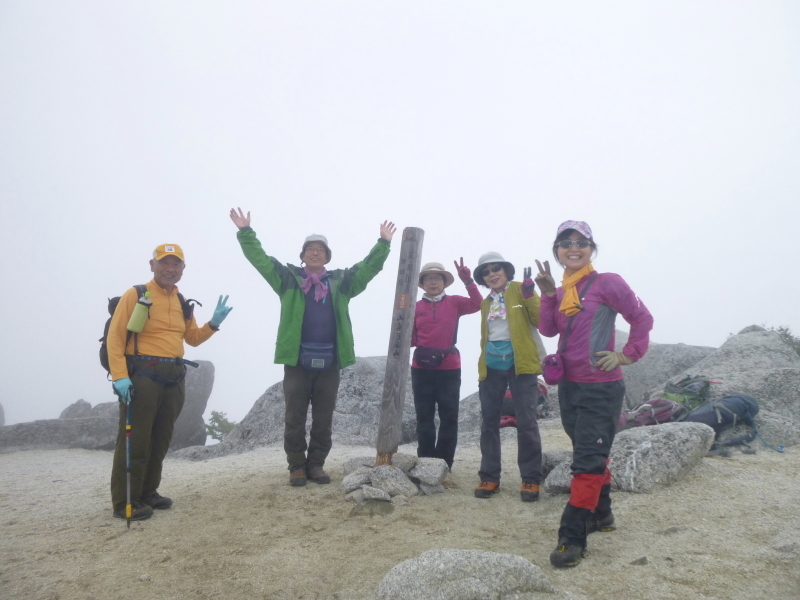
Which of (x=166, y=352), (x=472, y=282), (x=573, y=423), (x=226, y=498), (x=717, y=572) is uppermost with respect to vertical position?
(x=472, y=282)

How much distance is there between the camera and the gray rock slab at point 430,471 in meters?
6.01

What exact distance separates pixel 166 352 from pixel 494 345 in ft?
11.3

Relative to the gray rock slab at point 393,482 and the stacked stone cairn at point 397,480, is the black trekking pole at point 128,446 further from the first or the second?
the gray rock slab at point 393,482

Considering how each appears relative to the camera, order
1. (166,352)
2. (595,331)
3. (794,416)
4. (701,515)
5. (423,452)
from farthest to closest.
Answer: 1. (794,416)
2. (423,452)
3. (166,352)
4. (701,515)
5. (595,331)

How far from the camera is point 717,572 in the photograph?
142 inches

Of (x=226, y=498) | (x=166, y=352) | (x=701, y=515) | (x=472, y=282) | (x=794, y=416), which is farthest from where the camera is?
(x=794, y=416)

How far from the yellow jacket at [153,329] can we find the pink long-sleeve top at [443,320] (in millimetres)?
2665

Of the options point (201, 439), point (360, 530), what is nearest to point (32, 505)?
point (360, 530)

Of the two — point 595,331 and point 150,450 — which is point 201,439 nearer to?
point 150,450

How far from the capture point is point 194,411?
16.0 m

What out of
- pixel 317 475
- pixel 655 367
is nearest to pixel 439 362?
pixel 317 475

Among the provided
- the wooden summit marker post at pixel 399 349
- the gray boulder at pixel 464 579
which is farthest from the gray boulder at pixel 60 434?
the gray boulder at pixel 464 579

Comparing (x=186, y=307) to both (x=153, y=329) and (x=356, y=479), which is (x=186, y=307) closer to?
(x=153, y=329)

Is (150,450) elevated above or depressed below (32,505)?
above
